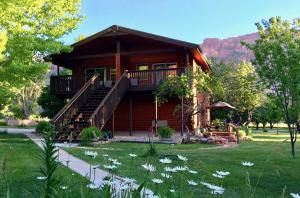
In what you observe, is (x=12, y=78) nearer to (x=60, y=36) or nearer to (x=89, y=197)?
(x=60, y=36)

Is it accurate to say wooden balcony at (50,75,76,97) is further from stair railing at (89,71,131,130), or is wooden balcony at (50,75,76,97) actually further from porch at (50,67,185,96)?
stair railing at (89,71,131,130)

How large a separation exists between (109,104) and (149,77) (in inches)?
145

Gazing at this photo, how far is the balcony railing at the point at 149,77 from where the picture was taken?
19938 millimetres

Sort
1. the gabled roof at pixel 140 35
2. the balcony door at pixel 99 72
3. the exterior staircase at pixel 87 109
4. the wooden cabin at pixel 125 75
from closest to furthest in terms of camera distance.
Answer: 1. the exterior staircase at pixel 87 109
2. the wooden cabin at pixel 125 75
3. the gabled roof at pixel 140 35
4. the balcony door at pixel 99 72

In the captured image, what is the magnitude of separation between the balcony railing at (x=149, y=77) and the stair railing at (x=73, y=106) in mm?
2236

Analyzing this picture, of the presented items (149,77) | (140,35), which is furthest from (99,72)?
(149,77)

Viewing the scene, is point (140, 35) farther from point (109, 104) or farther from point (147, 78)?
point (109, 104)

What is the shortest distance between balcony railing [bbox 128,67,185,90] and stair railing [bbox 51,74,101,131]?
2.24 metres

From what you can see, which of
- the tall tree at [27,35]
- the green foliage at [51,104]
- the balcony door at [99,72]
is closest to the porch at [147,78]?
the balcony door at [99,72]

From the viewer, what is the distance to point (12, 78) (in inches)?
619

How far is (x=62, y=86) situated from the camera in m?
22.9

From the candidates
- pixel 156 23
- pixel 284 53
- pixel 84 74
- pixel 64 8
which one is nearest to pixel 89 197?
pixel 284 53

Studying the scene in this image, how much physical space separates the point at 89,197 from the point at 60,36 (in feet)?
60.2

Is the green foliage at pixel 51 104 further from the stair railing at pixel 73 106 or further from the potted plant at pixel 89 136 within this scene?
the potted plant at pixel 89 136
